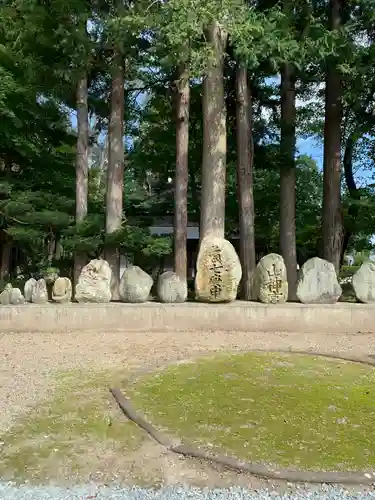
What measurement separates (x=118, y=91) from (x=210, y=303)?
15.2ft

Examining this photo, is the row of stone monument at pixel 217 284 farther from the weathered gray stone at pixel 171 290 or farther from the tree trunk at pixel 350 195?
the tree trunk at pixel 350 195

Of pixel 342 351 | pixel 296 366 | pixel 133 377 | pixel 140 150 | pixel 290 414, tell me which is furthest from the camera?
pixel 140 150

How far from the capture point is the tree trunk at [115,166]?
28.3ft

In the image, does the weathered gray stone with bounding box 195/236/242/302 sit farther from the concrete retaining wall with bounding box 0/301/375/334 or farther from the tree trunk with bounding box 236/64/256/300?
the tree trunk with bounding box 236/64/256/300

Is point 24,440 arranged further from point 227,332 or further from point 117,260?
point 117,260

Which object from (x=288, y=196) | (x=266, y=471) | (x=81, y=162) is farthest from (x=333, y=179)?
(x=266, y=471)

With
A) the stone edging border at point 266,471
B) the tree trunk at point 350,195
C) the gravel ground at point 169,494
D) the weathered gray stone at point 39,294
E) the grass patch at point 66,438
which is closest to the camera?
the gravel ground at point 169,494

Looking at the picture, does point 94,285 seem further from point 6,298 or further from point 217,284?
point 217,284

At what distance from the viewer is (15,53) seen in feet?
29.3

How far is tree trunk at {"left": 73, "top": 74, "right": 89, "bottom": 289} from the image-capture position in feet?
29.5

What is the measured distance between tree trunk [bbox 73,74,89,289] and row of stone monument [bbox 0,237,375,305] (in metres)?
1.65

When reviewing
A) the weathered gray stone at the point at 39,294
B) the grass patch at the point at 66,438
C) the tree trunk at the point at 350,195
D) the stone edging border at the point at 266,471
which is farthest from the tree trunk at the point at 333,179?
the stone edging border at the point at 266,471

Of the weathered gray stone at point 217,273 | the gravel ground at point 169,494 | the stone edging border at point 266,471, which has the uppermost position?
the weathered gray stone at point 217,273

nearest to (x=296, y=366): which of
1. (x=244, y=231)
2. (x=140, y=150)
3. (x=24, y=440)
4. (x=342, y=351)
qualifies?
(x=342, y=351)
